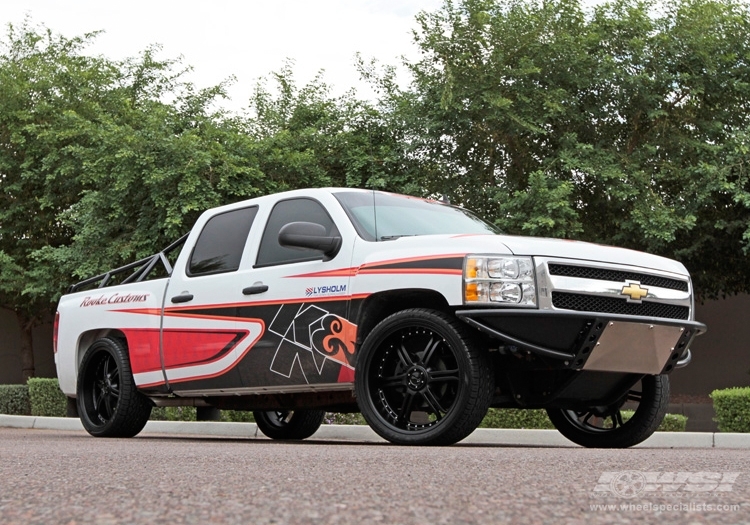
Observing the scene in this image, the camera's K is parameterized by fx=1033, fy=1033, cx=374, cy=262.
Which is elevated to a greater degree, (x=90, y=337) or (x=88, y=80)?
(x=88, y=80)

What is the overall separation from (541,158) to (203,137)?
691cm

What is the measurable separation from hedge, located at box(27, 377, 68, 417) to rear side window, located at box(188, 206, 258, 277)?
1174cm

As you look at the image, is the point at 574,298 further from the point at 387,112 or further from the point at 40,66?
the point at 40,66

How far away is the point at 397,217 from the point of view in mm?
8172

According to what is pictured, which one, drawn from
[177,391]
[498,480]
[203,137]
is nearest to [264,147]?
[203,137]

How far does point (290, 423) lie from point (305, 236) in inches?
140

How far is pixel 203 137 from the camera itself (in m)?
21.2

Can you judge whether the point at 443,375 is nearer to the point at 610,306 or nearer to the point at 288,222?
the point at 610,306

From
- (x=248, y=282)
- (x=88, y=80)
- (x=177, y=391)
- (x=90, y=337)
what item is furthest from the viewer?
(x=88, y=80)

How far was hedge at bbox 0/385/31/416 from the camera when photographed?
74.1 ft

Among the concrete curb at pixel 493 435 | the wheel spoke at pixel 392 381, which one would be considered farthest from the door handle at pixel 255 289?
the concrete curb at pixel 493 435

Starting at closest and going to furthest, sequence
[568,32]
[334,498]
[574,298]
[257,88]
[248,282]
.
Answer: [334,498], [574,298], [248,282], [568,32], [257,88]

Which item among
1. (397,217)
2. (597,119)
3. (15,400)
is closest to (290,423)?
(397,217)

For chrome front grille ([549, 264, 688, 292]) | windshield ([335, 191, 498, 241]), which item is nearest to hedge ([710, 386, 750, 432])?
windshield ([335, 191, 498, 241])
